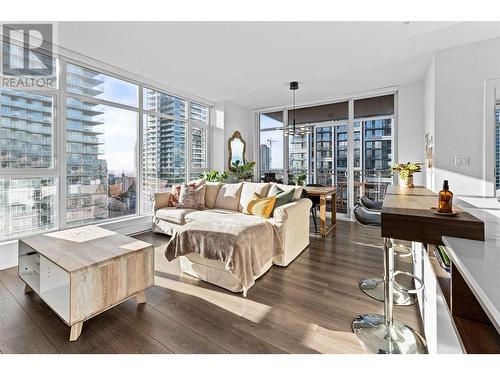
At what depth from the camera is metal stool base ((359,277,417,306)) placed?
2.16 metres

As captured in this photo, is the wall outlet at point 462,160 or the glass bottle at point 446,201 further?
the wall outlet at point 462,160

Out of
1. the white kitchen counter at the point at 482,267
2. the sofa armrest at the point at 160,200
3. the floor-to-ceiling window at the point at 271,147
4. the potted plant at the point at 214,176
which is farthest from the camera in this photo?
the floor-to-ceiling window at the point at 271,147

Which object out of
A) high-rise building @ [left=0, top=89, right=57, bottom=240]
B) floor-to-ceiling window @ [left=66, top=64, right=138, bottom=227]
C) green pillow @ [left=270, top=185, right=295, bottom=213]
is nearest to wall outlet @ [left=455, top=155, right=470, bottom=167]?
green pillow @ [left=270, top=185, right=295, bottom=213]

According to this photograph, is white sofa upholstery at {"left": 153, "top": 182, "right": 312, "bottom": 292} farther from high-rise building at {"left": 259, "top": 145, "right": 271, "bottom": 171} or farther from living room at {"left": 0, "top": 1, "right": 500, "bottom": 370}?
high-rise building at {"left": 259, "top": 145, "right": 271, "bottom": 171}

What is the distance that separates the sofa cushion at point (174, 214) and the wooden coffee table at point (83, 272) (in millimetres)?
1472

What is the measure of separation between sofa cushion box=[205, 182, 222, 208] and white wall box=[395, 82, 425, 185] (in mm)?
3719

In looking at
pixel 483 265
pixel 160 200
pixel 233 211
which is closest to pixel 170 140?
pixel 160 200

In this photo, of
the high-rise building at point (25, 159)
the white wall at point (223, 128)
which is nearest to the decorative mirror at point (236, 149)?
the white wall at point (223, 128)

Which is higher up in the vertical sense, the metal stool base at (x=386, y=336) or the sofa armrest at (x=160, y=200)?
the sofa armrest at (x=160, y=200)

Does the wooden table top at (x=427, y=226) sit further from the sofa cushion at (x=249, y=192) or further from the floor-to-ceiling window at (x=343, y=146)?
the floor-to-ceiling window at (x=343, y=146)

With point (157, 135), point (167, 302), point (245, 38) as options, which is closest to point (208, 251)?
point (167, 302)

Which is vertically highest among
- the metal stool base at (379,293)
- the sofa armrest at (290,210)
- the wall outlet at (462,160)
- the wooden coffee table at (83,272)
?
the wall outlet at (462,160)

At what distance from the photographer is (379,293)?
2275 mm

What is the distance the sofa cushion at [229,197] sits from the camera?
4172mm
